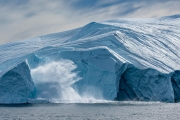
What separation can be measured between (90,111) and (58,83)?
5314mm

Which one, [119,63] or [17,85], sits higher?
[119,63]

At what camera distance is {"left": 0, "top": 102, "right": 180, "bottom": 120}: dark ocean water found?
76.2ft

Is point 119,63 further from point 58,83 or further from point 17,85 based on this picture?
point 17,85

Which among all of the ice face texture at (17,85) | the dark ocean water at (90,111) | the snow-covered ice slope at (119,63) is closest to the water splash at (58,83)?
the snow-covered ice slope at (119,63)

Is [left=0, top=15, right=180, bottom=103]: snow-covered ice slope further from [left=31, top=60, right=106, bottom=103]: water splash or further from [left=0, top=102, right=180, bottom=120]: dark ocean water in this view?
[left=0, top=102, right=180, bottom=120]: dark ocean water

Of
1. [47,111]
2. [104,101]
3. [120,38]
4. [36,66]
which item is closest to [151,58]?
[120,38]

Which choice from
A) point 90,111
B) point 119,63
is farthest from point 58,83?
point 90,111

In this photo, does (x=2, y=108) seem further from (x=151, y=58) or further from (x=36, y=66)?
(x=151, y=58)

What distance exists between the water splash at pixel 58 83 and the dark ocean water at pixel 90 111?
53cm

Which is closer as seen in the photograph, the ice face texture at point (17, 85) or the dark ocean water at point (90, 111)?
the dark ocean water at point (90, 111)

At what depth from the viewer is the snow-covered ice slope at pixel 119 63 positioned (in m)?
30.7

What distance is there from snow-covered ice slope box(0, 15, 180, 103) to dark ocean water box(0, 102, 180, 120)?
150 cm

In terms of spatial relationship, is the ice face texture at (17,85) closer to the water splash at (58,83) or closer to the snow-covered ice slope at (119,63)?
the snow-covered ice slope at (119,63)

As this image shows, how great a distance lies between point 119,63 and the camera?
1218 inches
